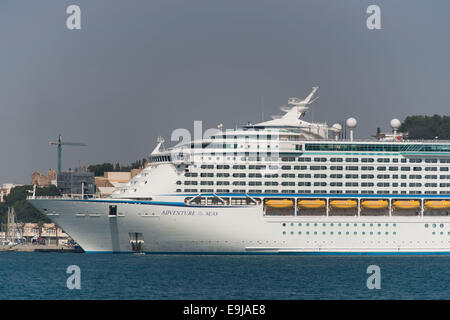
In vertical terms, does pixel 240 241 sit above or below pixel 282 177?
below

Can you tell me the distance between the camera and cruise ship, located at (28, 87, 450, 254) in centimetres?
5819

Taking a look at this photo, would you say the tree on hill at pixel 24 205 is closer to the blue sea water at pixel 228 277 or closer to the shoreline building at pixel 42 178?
the shoreline building at pixel 42 178

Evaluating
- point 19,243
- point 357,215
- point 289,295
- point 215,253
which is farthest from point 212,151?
point 19,243

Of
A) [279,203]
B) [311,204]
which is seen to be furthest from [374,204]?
[279,203]

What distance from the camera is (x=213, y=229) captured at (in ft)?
190

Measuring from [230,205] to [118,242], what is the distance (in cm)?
758

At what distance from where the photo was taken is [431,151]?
206ft

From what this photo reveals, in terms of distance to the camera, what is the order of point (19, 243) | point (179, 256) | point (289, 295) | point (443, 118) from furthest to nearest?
point (443, 118), point (19, 243), point (179, 256), point (289, 295)

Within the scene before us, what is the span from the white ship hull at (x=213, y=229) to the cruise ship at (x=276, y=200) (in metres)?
0.06

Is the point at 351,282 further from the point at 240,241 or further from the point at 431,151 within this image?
the point at 431,151

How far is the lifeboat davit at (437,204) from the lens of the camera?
6209cm

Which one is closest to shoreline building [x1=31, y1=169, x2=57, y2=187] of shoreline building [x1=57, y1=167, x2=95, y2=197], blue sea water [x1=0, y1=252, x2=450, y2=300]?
shoreline building [x1=57, y1=167, x2=95, y2=197]

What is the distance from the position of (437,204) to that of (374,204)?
4560mm

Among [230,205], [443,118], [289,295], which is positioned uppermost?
[443,118]
